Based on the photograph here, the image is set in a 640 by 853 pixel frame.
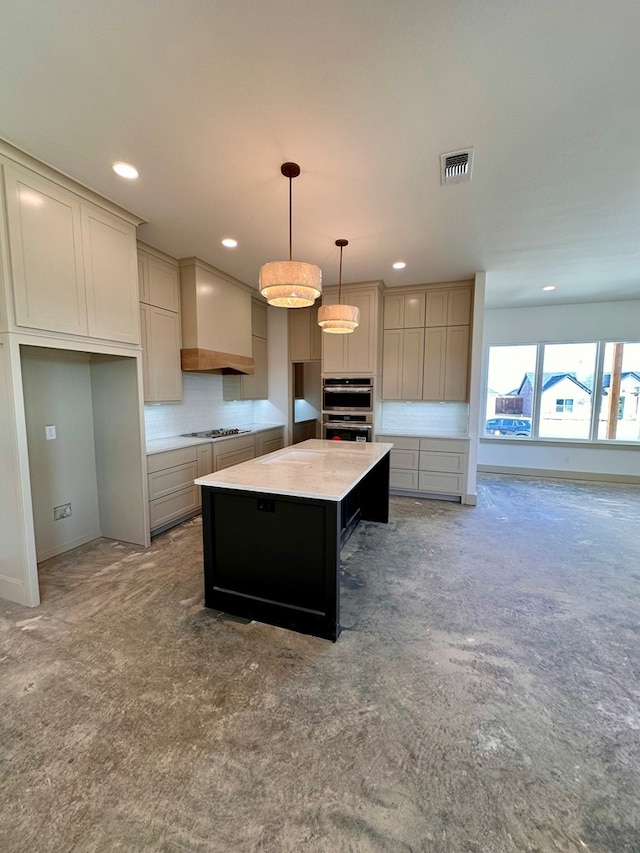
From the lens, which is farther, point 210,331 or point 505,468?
point 505,468

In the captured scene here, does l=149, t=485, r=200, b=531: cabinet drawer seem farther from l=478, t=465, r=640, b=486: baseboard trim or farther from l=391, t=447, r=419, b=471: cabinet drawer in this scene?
l=478, t=465, r=640, b=486: baseboard trim

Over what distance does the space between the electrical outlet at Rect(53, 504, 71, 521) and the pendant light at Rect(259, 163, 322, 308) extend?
2649 millimetres

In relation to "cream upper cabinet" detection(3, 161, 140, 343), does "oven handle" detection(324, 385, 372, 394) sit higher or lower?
lower

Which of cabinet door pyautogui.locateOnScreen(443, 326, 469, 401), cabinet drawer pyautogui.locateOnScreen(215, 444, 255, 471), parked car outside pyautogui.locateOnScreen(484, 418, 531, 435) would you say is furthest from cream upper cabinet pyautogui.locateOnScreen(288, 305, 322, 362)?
parked car outside pyautogui.locateOnScreen(484, 418, 531, 435)

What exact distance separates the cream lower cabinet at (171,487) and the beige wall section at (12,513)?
1072 mm

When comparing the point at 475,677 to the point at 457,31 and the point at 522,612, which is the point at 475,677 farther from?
the point at 457,31

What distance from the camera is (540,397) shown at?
614 cm

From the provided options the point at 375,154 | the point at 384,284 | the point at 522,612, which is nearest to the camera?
the point at 375,154

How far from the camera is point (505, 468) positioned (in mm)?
6367

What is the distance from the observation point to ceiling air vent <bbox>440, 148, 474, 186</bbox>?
216 cm

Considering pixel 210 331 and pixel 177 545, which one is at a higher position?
pixel 210 331

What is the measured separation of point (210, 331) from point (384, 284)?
2474 mm

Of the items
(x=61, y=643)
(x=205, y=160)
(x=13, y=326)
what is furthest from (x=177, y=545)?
(x=205, y=160)

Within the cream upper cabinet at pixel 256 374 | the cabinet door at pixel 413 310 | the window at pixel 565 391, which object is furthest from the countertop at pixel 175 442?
the window at pixel 565 391
